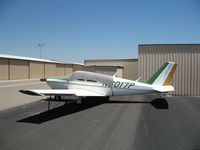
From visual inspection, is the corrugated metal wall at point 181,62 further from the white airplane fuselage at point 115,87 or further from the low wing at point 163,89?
the white airplane fuselage at point 115,87

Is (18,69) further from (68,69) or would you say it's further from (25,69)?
(68,69)

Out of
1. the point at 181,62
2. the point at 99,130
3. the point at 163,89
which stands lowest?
the point at 99,130

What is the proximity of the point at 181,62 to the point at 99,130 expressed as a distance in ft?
38.9

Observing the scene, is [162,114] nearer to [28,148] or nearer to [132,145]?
[132,145]

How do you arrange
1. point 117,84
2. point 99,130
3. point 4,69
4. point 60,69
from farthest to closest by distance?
point 60,69 < point 4,69 < point 117,84 < point 99,130

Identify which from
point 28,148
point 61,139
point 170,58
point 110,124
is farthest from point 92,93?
point 170,58

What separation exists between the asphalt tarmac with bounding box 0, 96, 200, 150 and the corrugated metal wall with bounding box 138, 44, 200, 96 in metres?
6.58

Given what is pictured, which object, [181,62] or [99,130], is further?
[181,62]

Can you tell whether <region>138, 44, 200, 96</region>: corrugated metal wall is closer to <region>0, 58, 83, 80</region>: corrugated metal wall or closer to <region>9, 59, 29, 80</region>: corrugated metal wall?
<region>0, 58, 83, 80</region>: corrugated metal wall

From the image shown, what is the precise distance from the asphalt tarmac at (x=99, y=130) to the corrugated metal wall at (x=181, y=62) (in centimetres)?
658

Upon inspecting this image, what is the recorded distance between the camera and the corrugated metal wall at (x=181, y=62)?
14469 mm

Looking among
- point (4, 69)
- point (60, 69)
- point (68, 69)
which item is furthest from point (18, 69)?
point (68, 69)

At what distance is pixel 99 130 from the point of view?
5.99 m

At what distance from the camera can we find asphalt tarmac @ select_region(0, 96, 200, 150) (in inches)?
188
